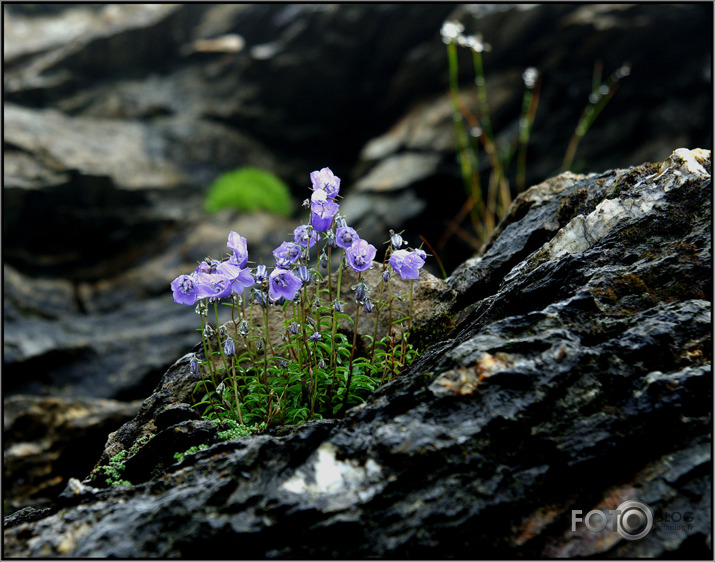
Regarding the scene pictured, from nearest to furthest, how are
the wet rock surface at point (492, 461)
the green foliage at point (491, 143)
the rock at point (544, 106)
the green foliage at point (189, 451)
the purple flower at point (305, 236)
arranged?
the wet rock surface at point (492, 461) < the green foliage at point (189, 451) < the purple flower at point (305, 236) < the green foliage at point (491, 143) < the rock at point (544, 106)

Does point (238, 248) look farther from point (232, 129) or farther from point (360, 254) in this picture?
point (232, 129)

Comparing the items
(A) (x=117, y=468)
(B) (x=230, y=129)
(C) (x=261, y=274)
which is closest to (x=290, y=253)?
(C) (x=261, y=274)

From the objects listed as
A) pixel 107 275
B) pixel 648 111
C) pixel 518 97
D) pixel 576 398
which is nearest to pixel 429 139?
pixel 518 97

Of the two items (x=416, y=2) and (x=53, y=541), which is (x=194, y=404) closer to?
(x=53, y=541)

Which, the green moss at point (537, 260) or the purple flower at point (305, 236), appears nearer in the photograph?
the purple flower at point (305, 236)

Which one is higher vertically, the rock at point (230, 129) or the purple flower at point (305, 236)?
the rock at point (230, 129)

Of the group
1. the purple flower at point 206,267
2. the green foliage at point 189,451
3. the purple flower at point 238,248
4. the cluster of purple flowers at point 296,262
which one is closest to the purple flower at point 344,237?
the cluster of purple flowers at point 296,262

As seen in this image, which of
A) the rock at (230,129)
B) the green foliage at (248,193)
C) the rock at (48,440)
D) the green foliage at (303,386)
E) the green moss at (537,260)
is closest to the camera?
the green foliage at (303,386)

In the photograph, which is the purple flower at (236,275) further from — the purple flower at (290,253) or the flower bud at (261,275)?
the purple flower at (290,253)

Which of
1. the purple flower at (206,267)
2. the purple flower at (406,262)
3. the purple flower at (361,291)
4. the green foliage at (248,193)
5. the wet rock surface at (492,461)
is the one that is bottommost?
the wet rock surface at (492,461)
